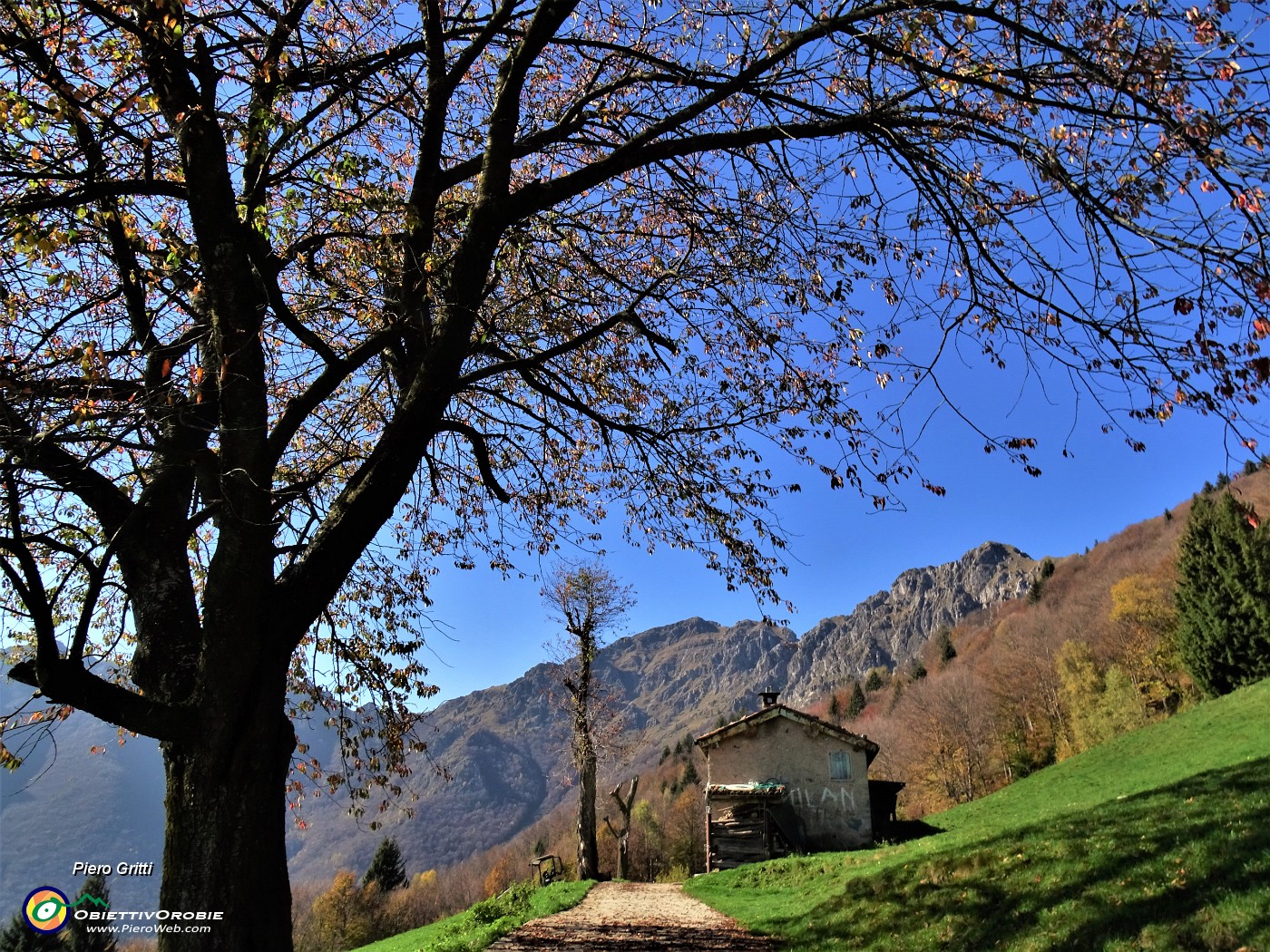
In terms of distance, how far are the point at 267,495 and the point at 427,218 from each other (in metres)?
2.60

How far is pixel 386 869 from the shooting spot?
163ft

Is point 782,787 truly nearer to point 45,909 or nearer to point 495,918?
point 495,918

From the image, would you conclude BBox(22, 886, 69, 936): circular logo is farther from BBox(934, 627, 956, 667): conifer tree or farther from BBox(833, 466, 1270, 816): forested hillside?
BBox(934, 627, 956, 667): conifer tree

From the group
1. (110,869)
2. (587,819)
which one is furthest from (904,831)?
(110,869)

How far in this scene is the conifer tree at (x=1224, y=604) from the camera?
140 ft

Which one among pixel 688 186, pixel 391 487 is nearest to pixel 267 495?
pixel 391 487

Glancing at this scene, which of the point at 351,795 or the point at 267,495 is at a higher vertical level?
the point at 267,495

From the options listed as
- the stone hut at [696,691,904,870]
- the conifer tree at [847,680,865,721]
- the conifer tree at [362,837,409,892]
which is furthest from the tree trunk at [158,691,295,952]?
the conifer tree at [847,680,865,721]

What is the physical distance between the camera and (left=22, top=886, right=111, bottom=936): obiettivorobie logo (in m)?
6.90

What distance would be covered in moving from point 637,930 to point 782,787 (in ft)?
59.9

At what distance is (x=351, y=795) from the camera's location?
26.4ft

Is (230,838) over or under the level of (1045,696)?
over

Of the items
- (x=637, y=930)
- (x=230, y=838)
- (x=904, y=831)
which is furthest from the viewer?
(x=904, y=831)

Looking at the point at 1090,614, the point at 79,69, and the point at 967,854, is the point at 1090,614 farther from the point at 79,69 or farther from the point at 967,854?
the point at 79,69
